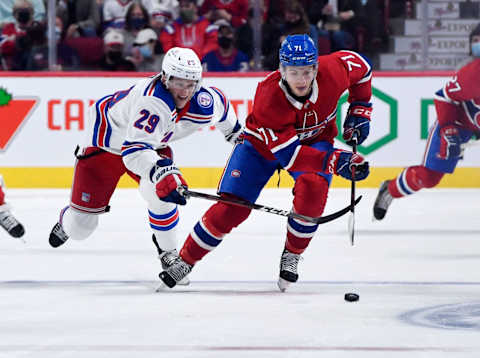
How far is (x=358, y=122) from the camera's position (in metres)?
4.39

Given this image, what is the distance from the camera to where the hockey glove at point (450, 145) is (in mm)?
6051

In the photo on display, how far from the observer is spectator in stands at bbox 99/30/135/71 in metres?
8.24

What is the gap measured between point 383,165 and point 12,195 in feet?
A: 9.52

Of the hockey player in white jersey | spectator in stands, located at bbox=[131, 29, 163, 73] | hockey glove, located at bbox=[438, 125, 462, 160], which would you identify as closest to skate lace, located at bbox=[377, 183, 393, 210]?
hockey glove, located at bbox=[438, 125, 462, 160]

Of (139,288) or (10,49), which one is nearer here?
(139,288)

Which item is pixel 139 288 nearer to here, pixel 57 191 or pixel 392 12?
pixel 57 191

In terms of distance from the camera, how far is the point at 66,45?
8250mm

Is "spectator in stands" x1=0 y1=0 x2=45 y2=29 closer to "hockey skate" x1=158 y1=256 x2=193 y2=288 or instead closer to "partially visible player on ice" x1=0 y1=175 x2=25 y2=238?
"partially visible player on ice" x1=0 y1=175 x2=25 y2=238

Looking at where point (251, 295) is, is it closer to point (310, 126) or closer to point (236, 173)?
point (236, 173)

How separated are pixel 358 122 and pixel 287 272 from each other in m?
0.73

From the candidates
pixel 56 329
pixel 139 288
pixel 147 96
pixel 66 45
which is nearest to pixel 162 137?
pixel 147 96

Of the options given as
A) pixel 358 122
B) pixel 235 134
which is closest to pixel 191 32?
pixel 235 134

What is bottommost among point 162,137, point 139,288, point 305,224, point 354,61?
point 139,288

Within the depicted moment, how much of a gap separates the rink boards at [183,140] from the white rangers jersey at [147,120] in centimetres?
341
